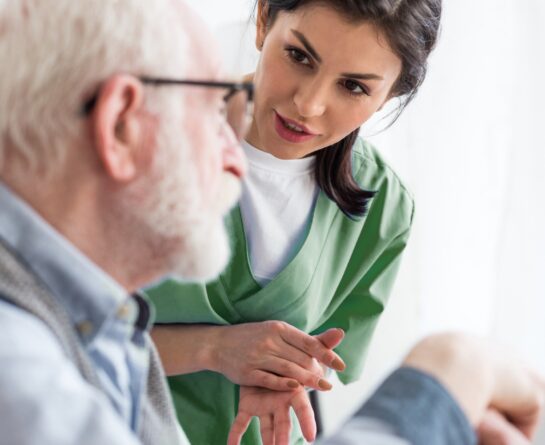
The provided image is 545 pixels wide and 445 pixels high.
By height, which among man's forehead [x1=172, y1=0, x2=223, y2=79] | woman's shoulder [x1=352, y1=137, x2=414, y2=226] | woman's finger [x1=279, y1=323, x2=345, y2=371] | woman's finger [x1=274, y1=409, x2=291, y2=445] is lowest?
woman's finger [x1=274, y1=409, x2=291, y2=445]

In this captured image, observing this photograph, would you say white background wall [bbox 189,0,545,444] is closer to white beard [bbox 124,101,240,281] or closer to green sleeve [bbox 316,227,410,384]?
green sleeve [bbox 316,227,410,384]

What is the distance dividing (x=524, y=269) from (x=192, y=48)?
4.30ft

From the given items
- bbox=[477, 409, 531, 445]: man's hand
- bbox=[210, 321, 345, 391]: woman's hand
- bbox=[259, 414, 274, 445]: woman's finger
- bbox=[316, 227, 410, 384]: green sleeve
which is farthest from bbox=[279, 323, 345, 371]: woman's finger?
bbox=[477, 409, 531, 445]: man's hand

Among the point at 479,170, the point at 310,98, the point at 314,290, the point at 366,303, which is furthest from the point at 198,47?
the point at 479,170

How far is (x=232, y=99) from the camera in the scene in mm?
846

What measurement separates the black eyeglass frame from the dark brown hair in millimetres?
349

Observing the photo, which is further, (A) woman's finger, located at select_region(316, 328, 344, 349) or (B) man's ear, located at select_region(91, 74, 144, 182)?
(A) woman's finger, located at select_region(316, 328, 344, 349)

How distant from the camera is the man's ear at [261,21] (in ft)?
4.09

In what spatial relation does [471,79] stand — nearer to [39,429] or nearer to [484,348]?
[484,348]

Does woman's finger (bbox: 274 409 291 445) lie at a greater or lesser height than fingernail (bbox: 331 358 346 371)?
lesser

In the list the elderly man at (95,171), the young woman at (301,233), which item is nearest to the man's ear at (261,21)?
the young woman at (301,233)

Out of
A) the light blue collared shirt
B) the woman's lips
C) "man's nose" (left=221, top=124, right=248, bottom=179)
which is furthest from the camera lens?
the woman's lips

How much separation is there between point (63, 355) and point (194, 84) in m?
0.26

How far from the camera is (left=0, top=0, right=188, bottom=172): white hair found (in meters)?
0.69
